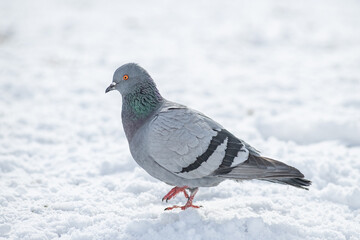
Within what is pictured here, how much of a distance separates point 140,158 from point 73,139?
89.9 inches

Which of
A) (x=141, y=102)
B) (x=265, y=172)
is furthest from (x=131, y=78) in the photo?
(x=265, y=172)

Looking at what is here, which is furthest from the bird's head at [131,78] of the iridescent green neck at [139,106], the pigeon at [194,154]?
the pigeon at [194,154]

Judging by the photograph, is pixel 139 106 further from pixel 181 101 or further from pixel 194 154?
pixel 181 101

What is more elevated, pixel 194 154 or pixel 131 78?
pixel 131 78

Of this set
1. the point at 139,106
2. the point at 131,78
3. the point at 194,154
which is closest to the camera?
the point at 194,154

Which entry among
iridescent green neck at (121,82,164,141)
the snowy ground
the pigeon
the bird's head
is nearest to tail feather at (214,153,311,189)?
the pigeon

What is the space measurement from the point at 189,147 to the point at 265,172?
2.03 ft

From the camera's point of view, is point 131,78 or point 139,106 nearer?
point 139,106

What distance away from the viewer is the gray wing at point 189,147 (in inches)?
138

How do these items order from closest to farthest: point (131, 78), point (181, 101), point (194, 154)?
point (194, 154)
point (131, 78)
point (181, 101)

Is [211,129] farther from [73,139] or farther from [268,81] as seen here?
[268,81]

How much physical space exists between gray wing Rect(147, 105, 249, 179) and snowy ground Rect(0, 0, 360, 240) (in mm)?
400

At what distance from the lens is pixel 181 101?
693cm

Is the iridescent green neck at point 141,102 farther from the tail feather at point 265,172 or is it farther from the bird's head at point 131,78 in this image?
the tail feather at point 265,172
